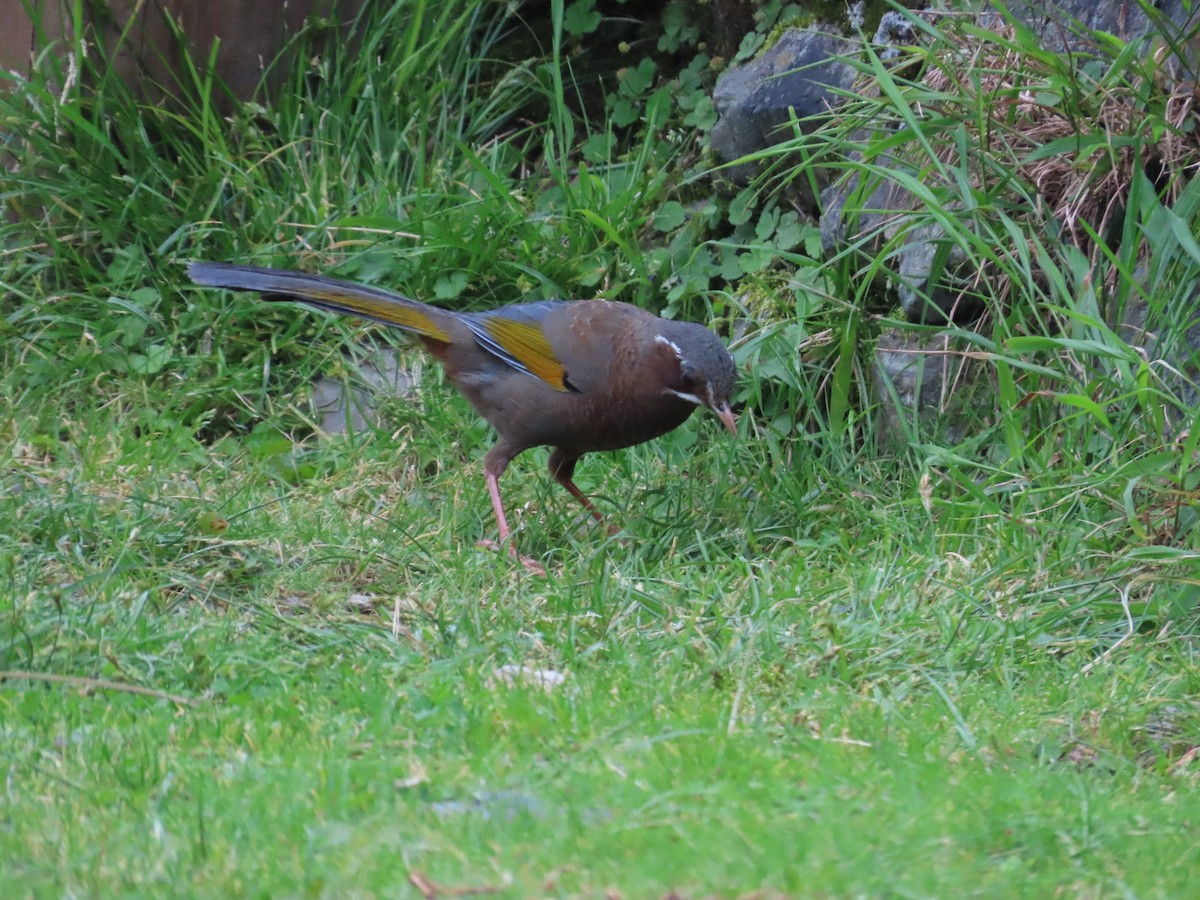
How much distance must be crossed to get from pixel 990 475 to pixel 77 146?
440cm

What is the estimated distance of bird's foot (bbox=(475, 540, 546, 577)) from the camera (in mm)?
4852

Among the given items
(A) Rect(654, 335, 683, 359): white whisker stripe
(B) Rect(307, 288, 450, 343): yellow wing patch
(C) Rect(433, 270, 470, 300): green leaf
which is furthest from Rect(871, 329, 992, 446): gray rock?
(C) Rect(433, 270, 470, 300): green leaf

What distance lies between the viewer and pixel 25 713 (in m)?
3.45

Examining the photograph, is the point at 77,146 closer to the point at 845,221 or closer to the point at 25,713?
the point at 845,221

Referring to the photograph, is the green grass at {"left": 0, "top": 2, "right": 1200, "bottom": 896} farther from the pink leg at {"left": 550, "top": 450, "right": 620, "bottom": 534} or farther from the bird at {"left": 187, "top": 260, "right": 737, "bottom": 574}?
the bird at {"left": 187, "top": 260, "right": 737, "bottom": 574}

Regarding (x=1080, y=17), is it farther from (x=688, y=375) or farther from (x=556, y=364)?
(x=556, y=364)

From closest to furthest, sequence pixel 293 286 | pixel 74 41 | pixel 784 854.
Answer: pixel 784 854
pixel 293 286
pixel 74 41

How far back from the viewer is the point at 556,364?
550 centimetres

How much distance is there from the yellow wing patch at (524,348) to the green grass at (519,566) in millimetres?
514

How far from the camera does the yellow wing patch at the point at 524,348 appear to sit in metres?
5.47

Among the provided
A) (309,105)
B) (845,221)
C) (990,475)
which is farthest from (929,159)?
(309,105)

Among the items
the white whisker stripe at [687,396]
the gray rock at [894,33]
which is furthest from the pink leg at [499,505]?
the gray rock at [894,33]

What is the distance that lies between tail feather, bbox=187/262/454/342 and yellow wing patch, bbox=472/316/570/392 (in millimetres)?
201

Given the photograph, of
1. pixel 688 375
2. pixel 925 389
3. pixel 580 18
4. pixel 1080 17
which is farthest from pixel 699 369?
pixel 580 18
